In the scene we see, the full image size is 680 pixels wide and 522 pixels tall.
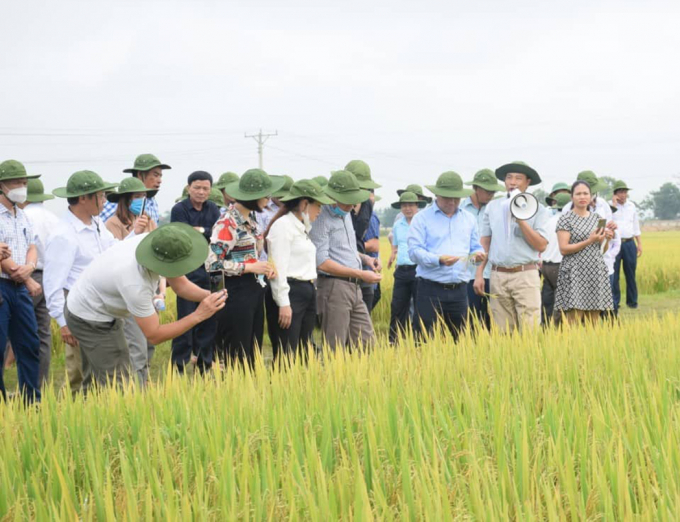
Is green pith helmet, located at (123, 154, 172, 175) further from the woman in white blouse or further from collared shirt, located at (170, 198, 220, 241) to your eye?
the woman in white blouse

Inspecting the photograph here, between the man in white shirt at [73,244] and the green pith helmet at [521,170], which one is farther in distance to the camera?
the green pith helmet at [521,170]

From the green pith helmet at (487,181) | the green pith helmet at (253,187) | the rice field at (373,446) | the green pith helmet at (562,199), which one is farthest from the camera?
the green pith helmet at (562,199)

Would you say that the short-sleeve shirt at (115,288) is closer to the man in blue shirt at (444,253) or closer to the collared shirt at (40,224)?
the collared shirt at (40,224)

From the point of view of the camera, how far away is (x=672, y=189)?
120 meters

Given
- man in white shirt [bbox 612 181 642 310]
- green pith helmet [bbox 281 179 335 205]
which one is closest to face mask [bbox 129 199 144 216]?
green pith helmet [bbox 281 179 335 205]

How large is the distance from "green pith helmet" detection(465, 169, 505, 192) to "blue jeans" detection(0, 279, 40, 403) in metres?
3.89

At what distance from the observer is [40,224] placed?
637 centimetres

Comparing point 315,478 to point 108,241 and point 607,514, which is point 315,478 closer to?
point 607,514

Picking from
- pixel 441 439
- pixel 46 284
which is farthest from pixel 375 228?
pixel 441 439

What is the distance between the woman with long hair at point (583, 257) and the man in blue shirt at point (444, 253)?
33.1 inches

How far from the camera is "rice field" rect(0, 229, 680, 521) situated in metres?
1.98

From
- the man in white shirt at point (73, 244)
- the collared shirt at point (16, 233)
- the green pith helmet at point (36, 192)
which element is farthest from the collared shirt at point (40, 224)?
the man in white shirt at point (73, 244)

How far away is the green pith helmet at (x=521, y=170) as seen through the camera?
234 inches

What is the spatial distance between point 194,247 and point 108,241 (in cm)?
144
